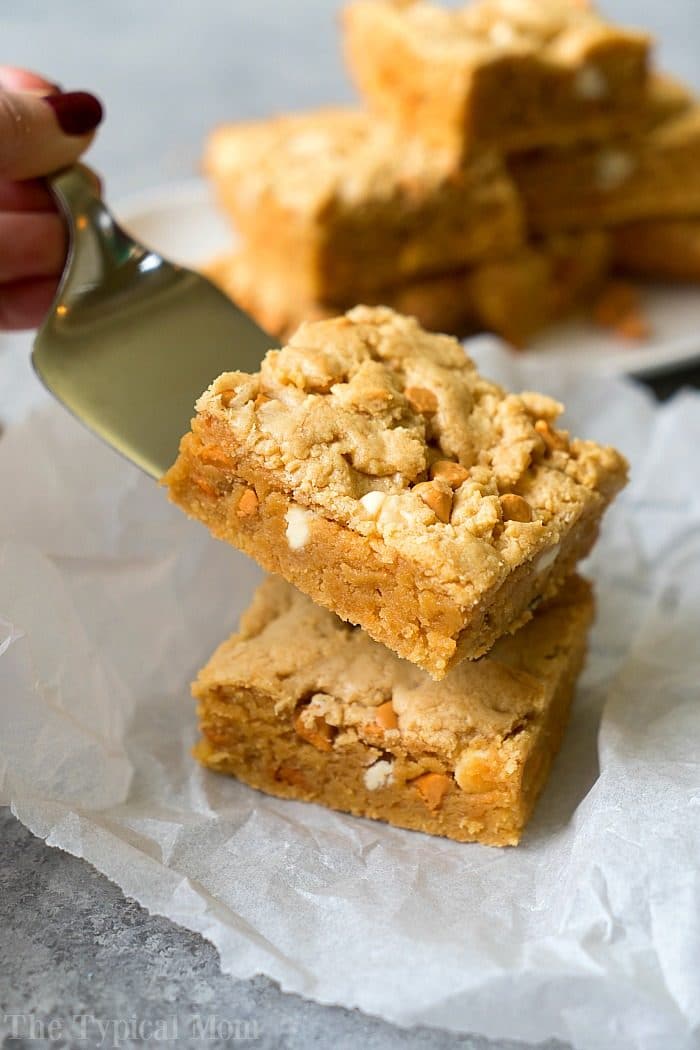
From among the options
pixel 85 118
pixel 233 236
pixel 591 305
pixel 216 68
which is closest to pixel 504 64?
pixel 591 305

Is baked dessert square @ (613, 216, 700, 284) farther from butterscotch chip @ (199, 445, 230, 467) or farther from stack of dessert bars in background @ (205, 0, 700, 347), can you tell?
butterscotch chip @ (199, 445, 230, 467)

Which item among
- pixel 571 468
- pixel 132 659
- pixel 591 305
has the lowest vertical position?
pixel 591 305

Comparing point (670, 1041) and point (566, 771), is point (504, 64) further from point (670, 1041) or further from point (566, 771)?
point (670, 1041)

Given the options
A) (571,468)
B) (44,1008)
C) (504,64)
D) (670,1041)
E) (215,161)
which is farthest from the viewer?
(215,161)

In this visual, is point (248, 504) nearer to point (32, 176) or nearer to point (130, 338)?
point (130, 338)

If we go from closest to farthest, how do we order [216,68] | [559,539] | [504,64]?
[559,539]
[504,64]
[216,68]

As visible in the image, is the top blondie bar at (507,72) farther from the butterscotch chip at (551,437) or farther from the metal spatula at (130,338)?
the butterscotch chip at (551,437)

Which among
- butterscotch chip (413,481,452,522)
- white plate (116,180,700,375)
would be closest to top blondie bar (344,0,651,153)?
white plate (116,180,700,375)
